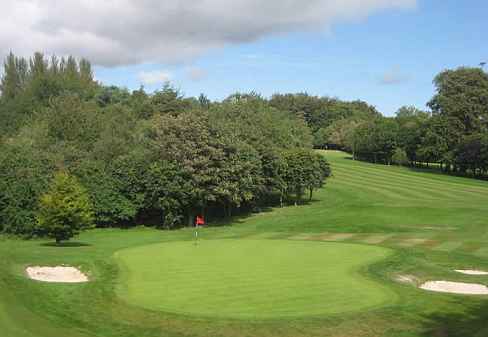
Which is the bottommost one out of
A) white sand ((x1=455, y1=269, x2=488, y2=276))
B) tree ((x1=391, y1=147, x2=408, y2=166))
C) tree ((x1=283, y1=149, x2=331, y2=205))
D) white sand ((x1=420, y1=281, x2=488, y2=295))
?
white sand ((x1=455, y1=269, x2=488, y2=276))

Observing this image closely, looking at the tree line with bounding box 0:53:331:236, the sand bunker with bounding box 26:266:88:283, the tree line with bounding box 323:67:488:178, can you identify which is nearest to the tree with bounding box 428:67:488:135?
the tree line with bounding box 323:67:488:178

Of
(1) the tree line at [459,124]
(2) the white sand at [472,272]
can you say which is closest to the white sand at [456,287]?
(2) the white sand at [472,272]

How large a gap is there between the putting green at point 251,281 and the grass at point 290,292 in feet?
0.58

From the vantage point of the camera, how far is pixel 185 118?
182ft

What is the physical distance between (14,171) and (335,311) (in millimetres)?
41874

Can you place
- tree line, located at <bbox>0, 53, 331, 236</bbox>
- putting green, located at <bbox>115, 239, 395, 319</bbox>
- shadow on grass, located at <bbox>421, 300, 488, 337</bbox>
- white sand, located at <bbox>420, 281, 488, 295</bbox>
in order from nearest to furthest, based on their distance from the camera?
shadow on grass, located at <bbox>421, 300, 488, 337</bbox> → putting green, located at <bbox>115, 239, 395, 319</bbox> → white sand, located at <bbox>420, 281, 488, 295</bbox> → tree line, located at <bbox>0, 53, 331, 236</bbox>

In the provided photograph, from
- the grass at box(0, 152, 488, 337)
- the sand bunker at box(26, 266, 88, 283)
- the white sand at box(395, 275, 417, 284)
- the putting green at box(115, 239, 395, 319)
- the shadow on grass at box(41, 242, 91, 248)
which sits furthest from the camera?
the shadow on grass at box(41, 242, 91, 248)

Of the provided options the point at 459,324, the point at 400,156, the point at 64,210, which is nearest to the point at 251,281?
the point at 459,324

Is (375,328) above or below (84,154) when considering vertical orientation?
below

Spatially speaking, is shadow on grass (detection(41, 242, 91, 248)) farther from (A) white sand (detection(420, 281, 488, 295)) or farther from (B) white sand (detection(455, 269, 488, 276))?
(B) white sand (detection(455, 269, 488, 276))

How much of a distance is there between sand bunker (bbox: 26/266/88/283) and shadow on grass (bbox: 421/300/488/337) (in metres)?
15.3

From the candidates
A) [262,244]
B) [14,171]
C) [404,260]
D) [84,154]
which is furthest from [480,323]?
[84,154]

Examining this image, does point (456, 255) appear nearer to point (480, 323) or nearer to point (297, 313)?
point (480, 323)

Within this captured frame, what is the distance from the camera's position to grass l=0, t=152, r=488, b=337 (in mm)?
17469
